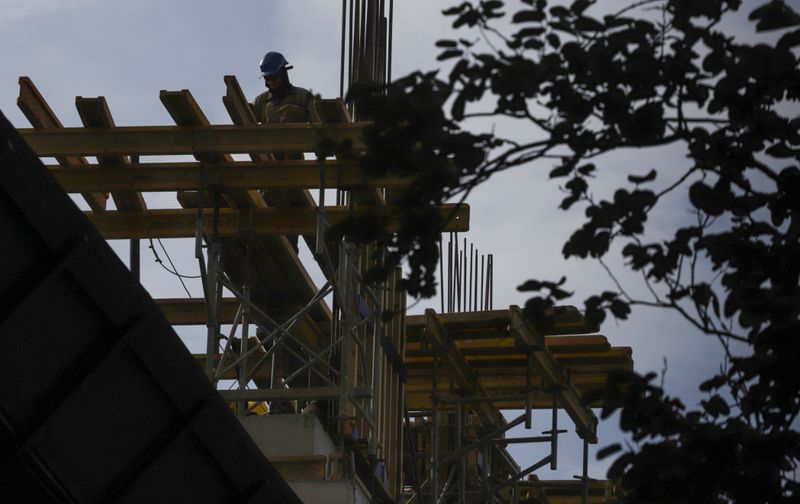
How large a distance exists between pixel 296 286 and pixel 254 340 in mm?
3882

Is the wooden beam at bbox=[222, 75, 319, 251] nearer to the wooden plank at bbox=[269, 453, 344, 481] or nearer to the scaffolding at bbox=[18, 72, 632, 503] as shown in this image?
the scaffolding at bbox=[18, 72, 632, 503]

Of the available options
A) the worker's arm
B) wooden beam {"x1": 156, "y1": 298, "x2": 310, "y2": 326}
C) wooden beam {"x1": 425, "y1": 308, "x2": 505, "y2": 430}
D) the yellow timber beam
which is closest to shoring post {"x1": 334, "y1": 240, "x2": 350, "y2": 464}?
the yellow timber beam

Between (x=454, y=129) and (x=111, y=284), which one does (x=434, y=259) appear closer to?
(x=454, y=129)

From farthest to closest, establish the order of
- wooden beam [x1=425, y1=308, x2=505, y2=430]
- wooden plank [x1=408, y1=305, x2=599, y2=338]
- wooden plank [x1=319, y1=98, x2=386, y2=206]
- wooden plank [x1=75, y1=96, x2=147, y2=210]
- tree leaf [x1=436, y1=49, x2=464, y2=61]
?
wooden beam [x1=425, y1=308, x2=505, y2=430] → wooden plank [x1=408, y1=305, x2=599, y2=338] → wooden plank [x1=75, y1=96, x2=147, y2=210] → wooden plank [x1=319, y1=98, x2=386, y2=206] → tree leaf [x1=436, y1=49, x2=464, y2=61]

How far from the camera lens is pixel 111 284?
821cm

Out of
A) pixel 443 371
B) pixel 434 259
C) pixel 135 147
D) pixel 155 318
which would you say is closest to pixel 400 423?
pixel 443 371

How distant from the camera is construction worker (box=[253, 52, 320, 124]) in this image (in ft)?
58.5

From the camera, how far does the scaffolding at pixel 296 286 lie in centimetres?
1648

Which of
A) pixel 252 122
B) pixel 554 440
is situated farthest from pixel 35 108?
pixel 554 440

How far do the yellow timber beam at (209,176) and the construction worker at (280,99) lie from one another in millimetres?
808

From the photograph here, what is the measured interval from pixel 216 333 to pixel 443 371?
705 cm

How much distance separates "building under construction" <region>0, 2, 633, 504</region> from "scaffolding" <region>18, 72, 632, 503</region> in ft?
0.10

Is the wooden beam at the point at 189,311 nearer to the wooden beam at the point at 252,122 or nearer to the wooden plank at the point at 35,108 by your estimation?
the wooden beam at the point at 252,122

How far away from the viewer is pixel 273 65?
18.5 meters
